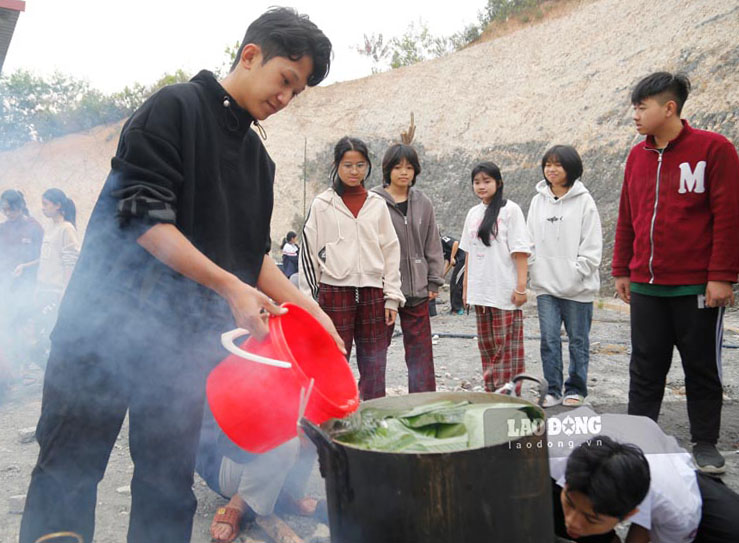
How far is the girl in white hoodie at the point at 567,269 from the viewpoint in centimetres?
436

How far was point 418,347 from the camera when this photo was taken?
4062 millimetres

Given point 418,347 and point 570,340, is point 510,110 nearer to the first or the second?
point 570,340

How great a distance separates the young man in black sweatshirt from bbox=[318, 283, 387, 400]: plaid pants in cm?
178

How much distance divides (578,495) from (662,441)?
0.61m

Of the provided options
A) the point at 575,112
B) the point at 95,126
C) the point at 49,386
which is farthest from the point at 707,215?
the point at 95,126

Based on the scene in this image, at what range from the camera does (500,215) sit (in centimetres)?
450

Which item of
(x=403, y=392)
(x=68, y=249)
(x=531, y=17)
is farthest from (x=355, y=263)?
(x=531, y=17)

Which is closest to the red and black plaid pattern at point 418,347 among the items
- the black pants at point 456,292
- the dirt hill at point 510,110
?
the black pants at point 456,292

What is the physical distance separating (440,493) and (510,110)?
23.0 m

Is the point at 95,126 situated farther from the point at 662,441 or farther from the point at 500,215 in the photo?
the point at 662,441

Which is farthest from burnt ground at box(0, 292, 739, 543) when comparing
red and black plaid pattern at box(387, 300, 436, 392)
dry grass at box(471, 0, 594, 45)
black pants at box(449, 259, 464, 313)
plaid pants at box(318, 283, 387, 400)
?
dry grass at box(471, 0, 594, 45)

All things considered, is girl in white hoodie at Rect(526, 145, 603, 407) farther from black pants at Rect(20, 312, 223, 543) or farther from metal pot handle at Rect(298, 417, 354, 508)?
black pants at Rect(20, 312, 223, 543)

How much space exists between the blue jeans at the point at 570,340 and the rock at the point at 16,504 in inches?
140

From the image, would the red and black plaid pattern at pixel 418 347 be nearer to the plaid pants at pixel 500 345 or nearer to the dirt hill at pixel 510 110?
the plaid pants at pixel 500 345
